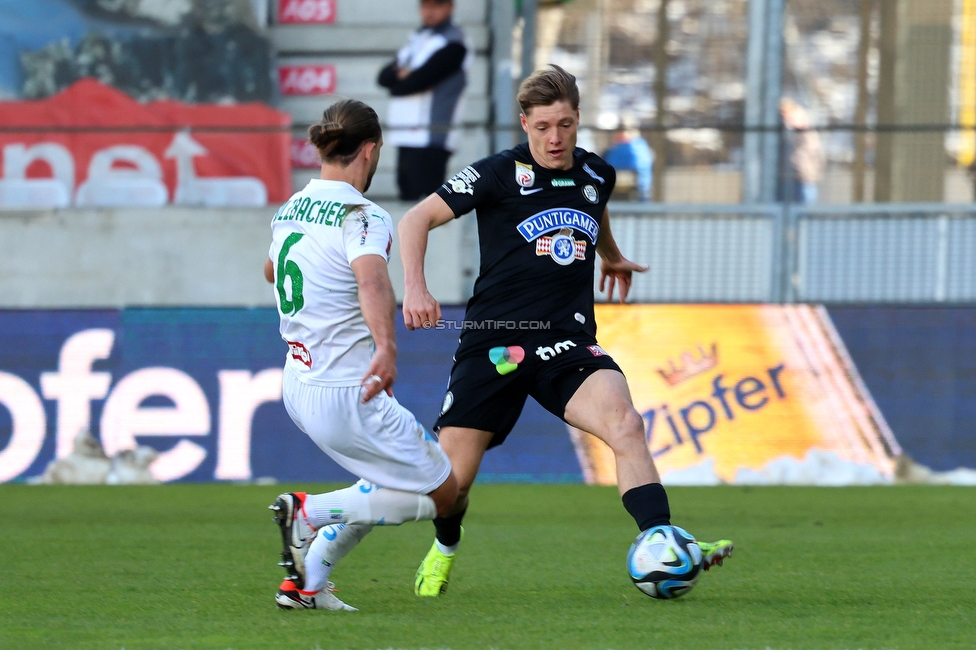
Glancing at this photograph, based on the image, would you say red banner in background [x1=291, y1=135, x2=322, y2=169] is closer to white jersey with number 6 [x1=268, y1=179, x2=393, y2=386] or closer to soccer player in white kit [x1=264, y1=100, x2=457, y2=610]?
soccer player in white kit [x1=264, y1=100, x2=457, y2=610]

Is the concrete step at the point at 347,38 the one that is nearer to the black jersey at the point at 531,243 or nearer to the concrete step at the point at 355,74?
the concrete step at the point at 355,74

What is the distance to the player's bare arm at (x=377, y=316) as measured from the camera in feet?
14.9

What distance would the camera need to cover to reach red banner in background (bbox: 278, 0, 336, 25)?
1491cm

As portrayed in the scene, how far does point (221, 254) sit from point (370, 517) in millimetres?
8143

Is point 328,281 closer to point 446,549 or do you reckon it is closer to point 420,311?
point 420,311

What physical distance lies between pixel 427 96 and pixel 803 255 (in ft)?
12.1

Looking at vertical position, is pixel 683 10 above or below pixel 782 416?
above

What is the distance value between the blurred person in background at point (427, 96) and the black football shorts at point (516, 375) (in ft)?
23.1

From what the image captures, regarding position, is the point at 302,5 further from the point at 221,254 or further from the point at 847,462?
the point at 847,462

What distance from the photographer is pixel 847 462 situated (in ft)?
34.8

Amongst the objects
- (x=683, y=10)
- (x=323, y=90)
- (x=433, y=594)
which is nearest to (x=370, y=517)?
(x=433, y=594)

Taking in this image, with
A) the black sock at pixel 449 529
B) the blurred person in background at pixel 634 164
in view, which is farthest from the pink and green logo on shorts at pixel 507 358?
the blurred person in background at pixel 634 164

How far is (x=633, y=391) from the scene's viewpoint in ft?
35.3

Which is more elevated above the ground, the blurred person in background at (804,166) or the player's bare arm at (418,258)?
the player's bare arm at (418,258)
